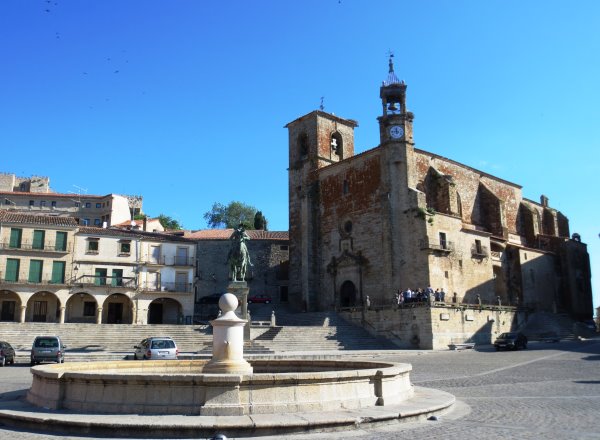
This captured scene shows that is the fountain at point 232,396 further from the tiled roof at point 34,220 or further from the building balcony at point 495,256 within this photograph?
the building balcony at point 495,256

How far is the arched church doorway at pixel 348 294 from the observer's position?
40.9 m

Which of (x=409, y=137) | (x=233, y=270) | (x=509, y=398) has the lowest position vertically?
(x=509, y=398)

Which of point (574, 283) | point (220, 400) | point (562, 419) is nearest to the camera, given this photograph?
point (220, 400)

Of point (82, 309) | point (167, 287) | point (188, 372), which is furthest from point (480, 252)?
point (188, 372)

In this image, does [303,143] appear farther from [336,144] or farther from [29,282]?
[29,282]

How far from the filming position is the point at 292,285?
46125mm

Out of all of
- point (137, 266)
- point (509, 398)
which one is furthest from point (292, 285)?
point (509, 398)

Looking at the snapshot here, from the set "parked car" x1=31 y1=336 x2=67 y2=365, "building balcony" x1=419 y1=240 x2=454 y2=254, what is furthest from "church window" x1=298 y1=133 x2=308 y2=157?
"parked car" x1=31 y1=336 x2=67 y2=365

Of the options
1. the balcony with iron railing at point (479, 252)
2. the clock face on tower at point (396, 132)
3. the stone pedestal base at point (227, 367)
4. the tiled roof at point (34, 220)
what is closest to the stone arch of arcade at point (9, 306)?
the tiled roof at point (34, 220)

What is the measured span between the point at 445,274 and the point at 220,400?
30.7m

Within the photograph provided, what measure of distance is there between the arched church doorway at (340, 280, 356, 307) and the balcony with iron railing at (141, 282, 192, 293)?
11.6 metres

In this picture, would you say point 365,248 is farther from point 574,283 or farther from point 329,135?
point 574,283

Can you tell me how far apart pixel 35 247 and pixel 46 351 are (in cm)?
1933

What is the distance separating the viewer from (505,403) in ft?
33.6
